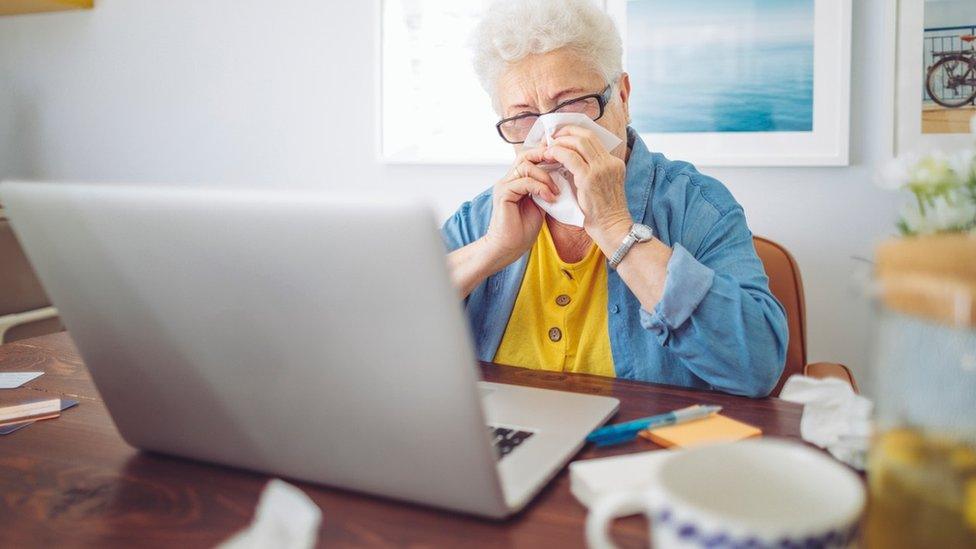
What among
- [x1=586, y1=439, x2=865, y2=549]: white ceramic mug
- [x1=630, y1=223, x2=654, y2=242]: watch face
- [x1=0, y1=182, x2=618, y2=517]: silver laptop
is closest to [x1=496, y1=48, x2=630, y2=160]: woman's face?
[x1=630, y1=223, x2=654, y2=242]: watch face

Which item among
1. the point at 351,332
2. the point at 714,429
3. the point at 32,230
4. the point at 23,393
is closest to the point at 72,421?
the point at 23,393

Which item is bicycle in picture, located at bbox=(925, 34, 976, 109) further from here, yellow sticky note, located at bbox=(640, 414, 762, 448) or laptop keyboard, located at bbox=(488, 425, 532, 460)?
laptop keyboard, located at bbox=(488, 425, 532, 460)

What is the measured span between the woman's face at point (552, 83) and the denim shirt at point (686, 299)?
10cm

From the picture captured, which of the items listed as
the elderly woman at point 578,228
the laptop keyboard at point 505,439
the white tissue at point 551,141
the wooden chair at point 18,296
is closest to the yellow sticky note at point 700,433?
the laptop keyboard at point 505,439

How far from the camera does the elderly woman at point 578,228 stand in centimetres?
121

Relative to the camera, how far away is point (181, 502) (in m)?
0.65

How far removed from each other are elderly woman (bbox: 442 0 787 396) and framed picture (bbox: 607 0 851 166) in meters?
0.55

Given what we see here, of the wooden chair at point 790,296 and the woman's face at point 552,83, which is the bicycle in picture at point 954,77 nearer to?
the wooden chair at point 790,296

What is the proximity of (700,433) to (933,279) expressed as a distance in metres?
0.39

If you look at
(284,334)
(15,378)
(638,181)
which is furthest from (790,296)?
(15,378)

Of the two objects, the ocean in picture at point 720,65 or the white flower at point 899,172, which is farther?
the ocean in picture at point 720,65

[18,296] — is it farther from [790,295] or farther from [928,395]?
[928,395]

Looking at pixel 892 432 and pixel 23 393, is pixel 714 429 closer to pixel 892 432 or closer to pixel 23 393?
Result: pixel 892 432

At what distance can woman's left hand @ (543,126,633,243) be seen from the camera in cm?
120
